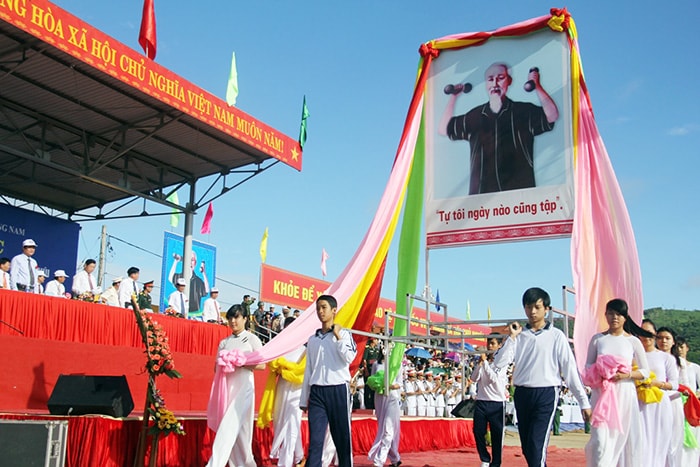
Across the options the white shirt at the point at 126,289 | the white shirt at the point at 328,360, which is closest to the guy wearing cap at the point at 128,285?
the white shirt at the point at 126,289

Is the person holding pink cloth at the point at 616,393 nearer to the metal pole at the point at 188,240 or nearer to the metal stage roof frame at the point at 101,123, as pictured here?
the metal stage roof frame at the point at 101,123

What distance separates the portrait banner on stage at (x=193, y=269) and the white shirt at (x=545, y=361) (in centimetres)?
1348

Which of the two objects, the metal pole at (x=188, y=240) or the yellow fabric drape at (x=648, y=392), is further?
the metal pole at (x=188, y=240)

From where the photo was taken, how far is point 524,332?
561cm

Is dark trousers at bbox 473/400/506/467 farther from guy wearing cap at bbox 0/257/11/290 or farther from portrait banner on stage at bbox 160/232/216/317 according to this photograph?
portrait banner on stage at bbox 160/232/216/317

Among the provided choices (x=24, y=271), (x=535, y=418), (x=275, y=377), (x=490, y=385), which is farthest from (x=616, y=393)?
(x=24, y=271)

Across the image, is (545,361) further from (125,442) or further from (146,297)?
(146,297)

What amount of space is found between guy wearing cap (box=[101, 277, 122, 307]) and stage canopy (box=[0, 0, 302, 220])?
3.19 m

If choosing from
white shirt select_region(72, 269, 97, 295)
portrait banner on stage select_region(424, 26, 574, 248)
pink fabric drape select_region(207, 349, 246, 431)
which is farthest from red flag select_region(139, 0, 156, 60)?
pink fabric drape select_region(207, 349, 246, 431)

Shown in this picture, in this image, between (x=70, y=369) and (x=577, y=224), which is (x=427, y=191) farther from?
(x=70, y=369)

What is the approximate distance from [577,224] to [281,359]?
349 cm

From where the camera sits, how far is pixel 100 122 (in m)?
15.2

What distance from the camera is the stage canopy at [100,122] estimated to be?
11781 millimetres

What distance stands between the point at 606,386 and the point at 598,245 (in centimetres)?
243
